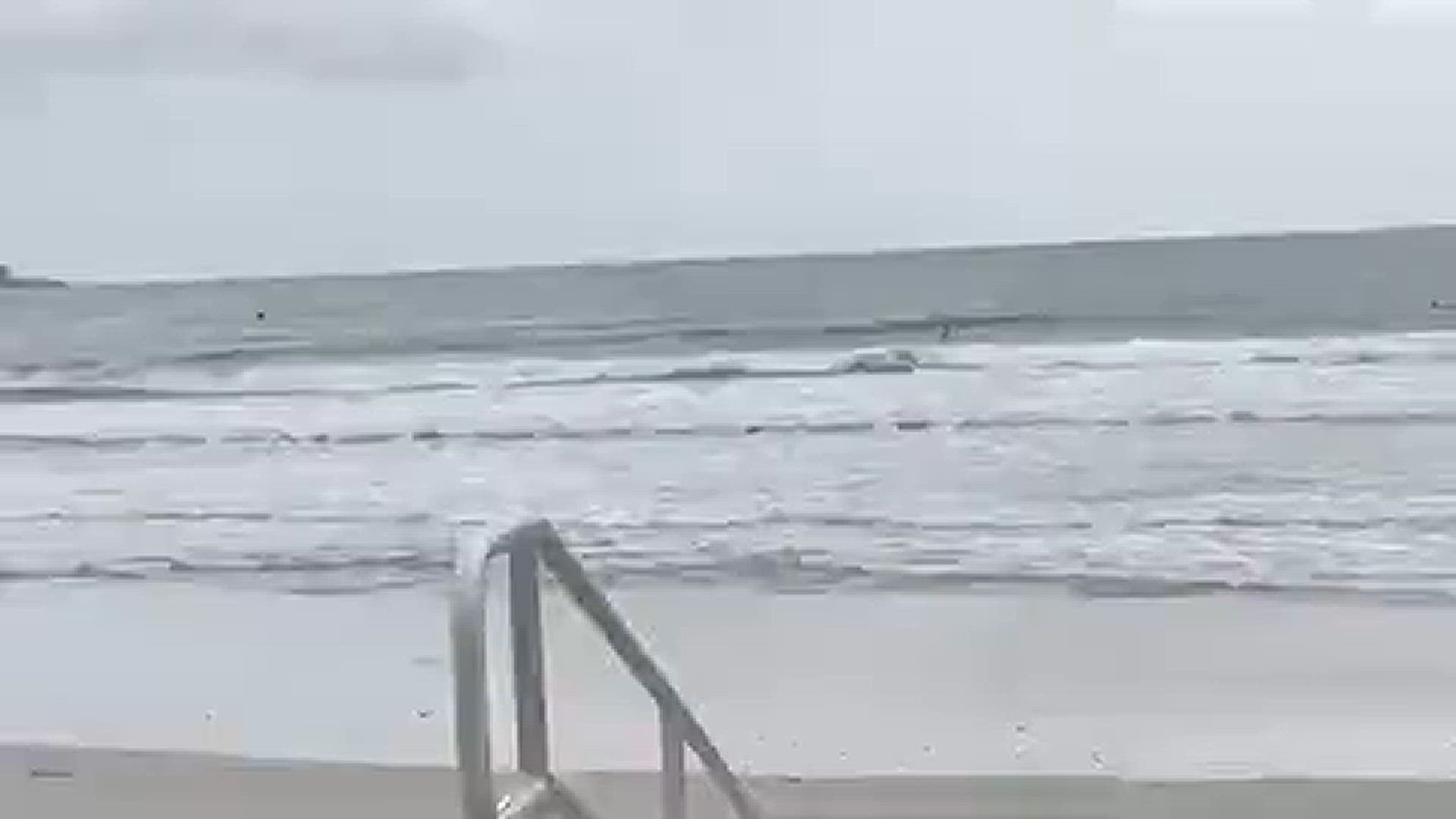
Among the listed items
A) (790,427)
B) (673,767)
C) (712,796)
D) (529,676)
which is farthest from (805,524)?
(529,676)

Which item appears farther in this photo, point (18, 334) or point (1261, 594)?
point (18, 334)

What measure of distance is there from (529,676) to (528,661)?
0.05 feet

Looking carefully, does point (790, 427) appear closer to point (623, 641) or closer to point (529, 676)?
point (623, 641)

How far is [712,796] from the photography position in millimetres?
3842

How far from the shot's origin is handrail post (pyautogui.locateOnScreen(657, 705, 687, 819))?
7.67 ft

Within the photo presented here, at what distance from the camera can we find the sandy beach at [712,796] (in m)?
4.12

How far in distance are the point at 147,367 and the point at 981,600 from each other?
13913mm

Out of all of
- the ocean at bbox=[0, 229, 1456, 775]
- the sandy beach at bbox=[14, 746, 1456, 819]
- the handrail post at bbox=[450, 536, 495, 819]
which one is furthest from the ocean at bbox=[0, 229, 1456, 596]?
the sandy beach at bbox=[14, 746, 1456, 819]

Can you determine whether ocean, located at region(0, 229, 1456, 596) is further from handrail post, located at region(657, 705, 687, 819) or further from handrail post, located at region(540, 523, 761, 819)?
handrail post, located at region(657, 705, 687, 819)

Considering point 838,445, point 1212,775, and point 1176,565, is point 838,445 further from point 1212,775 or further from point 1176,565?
point 1212,775

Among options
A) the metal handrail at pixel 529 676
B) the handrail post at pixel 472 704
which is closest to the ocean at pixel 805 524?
the metal handrail at pixel 529 676

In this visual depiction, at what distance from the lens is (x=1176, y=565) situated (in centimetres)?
838

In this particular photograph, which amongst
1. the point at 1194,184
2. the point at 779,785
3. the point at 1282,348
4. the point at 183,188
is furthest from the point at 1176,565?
the point at 183,188

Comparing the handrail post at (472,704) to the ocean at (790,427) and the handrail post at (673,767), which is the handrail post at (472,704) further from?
the handrail post at (673,767)
